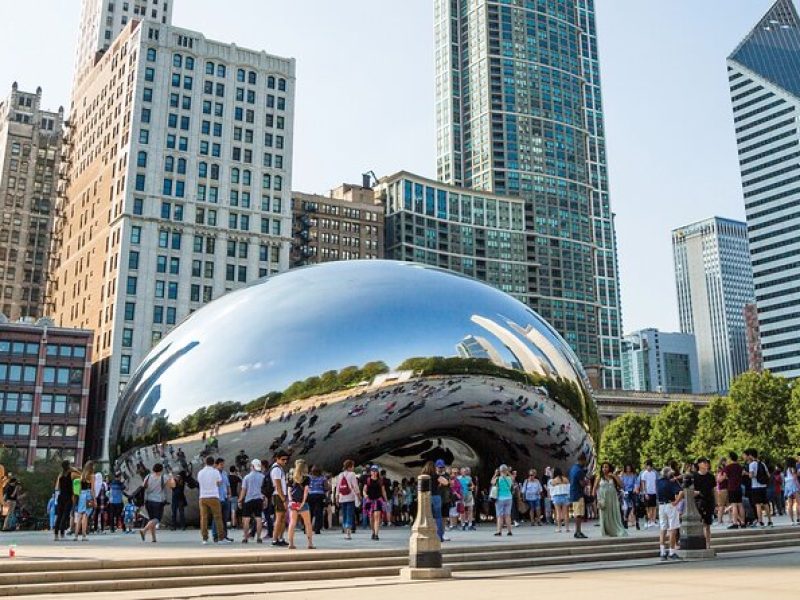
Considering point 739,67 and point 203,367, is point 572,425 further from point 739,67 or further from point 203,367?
point 739,67

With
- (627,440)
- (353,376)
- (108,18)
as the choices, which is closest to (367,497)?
(353,376)

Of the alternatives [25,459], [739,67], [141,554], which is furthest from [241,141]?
[739,67]

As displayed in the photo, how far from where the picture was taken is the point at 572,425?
22906 mm

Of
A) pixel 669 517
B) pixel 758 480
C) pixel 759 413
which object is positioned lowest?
pixel 669 517

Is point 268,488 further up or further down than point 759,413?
further down

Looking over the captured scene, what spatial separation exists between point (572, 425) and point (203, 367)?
10.0 m

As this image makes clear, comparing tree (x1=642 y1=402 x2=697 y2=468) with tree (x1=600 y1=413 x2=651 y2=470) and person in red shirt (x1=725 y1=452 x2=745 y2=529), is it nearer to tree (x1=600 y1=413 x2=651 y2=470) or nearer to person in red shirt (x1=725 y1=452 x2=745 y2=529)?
tree (x1=600 y1=413 x2=651 y2=470)

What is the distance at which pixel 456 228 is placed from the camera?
153 metres

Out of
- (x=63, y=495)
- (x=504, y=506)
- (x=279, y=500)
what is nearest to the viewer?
(x=279, y=500)

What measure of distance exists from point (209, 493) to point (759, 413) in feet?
195

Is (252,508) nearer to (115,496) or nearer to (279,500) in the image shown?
(279,500)

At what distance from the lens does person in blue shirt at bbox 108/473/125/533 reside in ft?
69.3

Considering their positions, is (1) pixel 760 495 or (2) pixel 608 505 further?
(1) pixel 760 495

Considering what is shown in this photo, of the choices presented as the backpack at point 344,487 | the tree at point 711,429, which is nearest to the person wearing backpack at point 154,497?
the backpack at point 344,487
